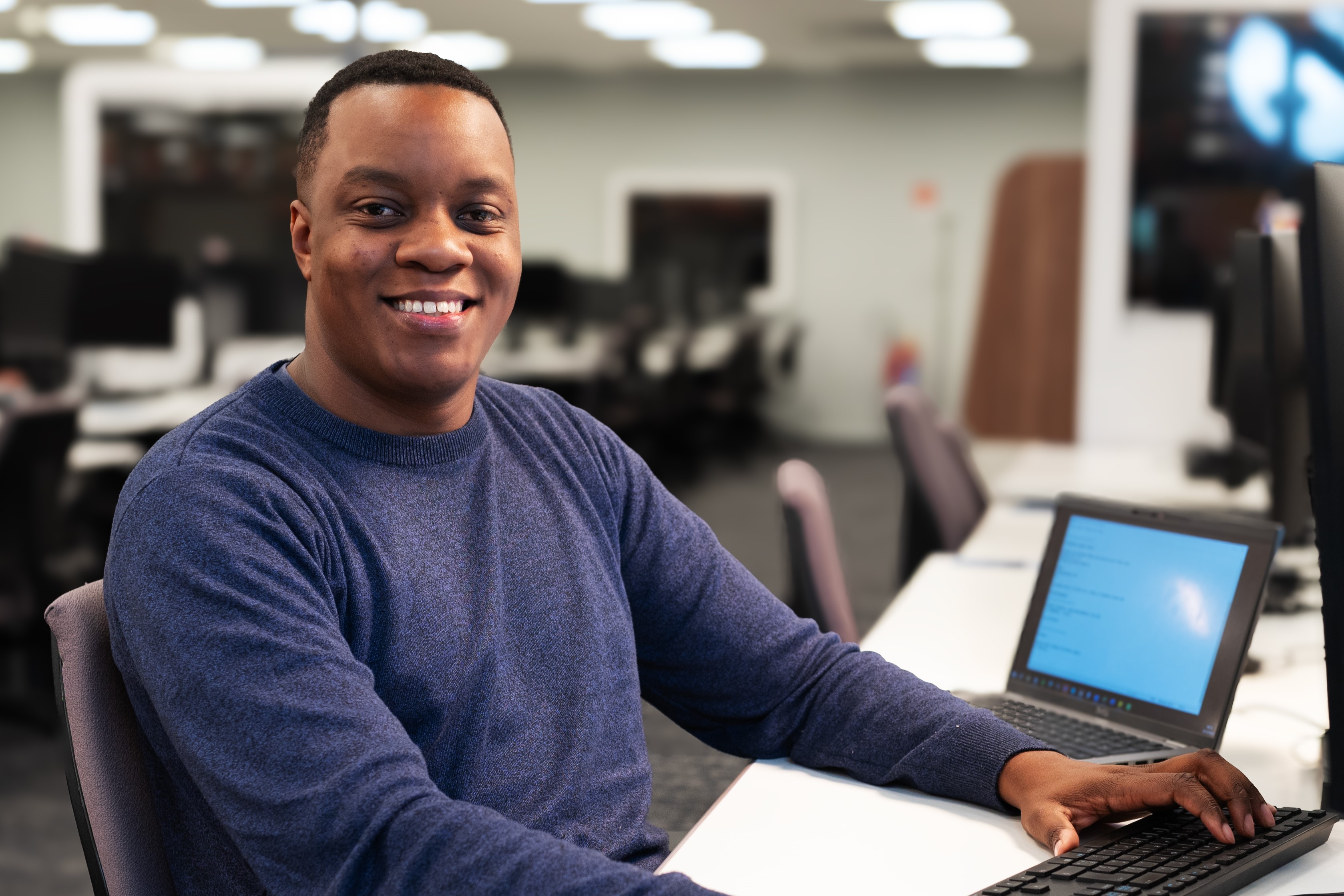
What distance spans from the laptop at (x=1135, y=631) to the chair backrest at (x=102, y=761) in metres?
0.80

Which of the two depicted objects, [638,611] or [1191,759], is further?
[638,611]

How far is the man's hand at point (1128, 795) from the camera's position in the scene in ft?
3.17

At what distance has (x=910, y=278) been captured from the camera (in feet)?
29.4

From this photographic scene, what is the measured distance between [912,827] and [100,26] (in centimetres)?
826

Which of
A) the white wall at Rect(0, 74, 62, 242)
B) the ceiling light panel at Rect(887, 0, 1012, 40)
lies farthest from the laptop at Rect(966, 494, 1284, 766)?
the white wall at Rect(0, 74, 62, 242)

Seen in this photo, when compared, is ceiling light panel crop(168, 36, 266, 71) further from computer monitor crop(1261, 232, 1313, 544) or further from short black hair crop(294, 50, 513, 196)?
short black hair crop(294, 50, 513, 196)

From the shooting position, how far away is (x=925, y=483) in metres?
2.55

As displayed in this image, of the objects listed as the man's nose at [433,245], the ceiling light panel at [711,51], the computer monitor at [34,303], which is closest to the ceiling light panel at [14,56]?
the ceiling light panel at [711,51]

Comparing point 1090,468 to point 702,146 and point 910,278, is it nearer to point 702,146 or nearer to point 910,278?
point 910,278

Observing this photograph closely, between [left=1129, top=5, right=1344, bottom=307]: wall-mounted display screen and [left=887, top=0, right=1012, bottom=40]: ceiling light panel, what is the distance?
3281 millimetres

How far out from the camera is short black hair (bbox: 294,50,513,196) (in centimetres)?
100

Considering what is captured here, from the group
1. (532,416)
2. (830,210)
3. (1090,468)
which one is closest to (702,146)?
(830,210)

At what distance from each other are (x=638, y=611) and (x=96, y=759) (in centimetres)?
48

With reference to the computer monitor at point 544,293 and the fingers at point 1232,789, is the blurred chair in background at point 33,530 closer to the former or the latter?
the fingers at point 1232,789
